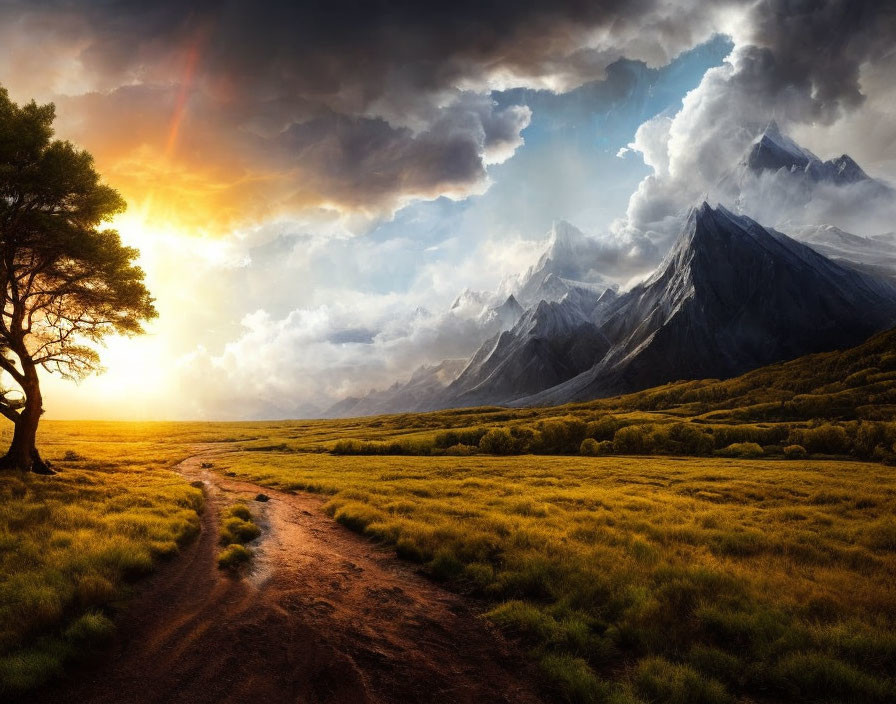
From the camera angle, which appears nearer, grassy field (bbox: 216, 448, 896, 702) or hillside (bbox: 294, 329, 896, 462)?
grassy field (bbox: 216, 448, 896, 702)

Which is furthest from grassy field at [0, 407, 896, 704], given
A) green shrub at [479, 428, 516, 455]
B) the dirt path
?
green shrub at [479, 428, 516, 455]

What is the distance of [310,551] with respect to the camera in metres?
17.8

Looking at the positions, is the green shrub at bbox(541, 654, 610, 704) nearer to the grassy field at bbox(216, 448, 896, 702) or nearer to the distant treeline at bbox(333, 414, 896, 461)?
the grassy field at bbox(216, 448, 896, 702)

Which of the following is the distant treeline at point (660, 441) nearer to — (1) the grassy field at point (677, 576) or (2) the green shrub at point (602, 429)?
(2) the green shrub at point (602, 429)

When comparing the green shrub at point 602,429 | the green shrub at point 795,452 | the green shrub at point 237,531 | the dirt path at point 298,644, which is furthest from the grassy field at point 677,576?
the green shrub at point 602,429

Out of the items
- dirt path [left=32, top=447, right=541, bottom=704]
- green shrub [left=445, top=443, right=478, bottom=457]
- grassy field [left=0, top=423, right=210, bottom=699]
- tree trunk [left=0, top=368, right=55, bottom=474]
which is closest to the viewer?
dirt path [left=32, top=447, right=541, bottom=704]

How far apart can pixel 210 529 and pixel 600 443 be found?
5897 cm

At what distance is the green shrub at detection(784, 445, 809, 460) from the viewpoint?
51.2 m

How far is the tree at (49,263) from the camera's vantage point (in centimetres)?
2347

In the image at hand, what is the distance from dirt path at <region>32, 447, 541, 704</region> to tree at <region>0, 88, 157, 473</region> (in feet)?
64.5

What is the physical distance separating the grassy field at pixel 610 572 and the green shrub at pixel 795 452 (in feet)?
80.9

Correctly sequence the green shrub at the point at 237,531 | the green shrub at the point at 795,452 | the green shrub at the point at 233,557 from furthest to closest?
the green shrub at the point at 795,452 < the green shrub at the point at 237,531 < the green shrub at the point at 233,557

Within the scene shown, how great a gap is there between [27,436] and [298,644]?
28413mm

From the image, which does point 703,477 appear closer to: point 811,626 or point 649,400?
point 811,626
